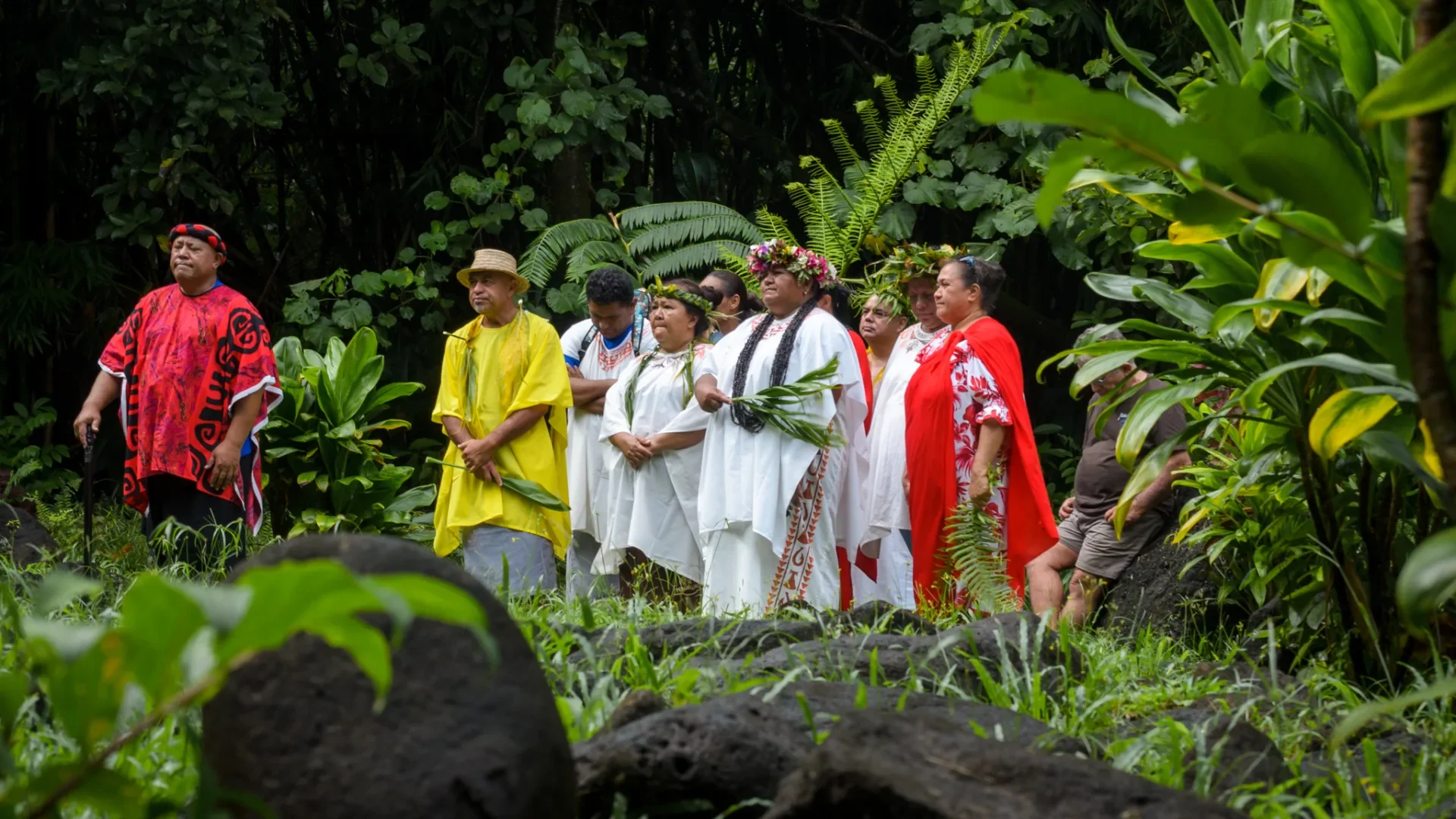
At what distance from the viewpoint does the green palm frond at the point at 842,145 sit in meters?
8.62

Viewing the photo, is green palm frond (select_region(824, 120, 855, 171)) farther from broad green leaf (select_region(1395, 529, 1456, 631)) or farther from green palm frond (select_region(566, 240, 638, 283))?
broad green leaf (select_region(1395, 529, 1456, 631))

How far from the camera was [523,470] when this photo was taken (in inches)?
263

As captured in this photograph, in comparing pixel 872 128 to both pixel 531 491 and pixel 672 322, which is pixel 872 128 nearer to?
pixel 672 322

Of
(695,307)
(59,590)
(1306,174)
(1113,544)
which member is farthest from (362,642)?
(695,307)

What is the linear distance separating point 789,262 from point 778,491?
1010 mm

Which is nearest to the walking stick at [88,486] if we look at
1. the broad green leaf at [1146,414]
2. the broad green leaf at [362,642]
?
the broad green leaf at [1146,414]

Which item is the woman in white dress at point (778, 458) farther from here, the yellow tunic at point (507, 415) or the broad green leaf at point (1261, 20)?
the broad green leaf at point (1261, 20)

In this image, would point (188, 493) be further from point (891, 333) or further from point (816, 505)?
point (891, 333)

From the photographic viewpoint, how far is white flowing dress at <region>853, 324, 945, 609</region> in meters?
6.62

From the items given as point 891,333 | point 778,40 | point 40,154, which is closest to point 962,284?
point 891,333

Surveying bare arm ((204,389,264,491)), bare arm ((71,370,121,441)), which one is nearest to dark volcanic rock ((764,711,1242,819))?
bare arm ((204,389,264,491))

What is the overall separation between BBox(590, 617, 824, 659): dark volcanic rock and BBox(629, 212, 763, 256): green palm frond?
5.44 meters

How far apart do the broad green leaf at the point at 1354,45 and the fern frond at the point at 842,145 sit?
5.48 meters

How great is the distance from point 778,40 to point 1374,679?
8.40 meters
